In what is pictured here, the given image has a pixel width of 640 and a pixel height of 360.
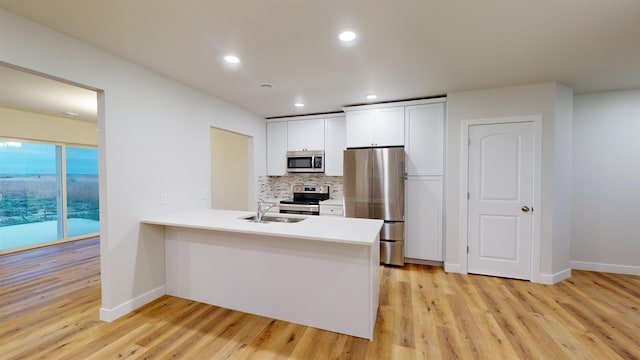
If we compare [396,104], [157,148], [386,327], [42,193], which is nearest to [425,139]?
[396,104]

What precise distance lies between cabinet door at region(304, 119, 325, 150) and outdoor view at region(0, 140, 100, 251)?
4.76 m

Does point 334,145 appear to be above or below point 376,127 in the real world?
below

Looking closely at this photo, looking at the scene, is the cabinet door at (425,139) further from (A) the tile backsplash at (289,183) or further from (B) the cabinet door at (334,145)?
(A) the tile backsplash at (289,183)

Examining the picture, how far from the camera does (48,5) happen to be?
172cm

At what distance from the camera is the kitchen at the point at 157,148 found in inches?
88.5

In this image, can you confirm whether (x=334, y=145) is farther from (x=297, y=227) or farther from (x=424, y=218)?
(x=297, y=227)

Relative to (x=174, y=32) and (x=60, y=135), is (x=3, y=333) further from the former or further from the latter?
(x=60, y=135)

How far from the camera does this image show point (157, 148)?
2.80 metres

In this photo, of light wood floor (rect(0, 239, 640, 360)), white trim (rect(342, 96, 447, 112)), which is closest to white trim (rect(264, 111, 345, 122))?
white trim (rect(342, 96, 447, 112))

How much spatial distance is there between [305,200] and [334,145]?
3.81 feet

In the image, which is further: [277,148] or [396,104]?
[277,148]

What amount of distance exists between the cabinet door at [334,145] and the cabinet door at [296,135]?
0.42 meters

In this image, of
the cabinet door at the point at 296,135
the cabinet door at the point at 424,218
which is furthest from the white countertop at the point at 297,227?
the cabinet door at the point at 296,135

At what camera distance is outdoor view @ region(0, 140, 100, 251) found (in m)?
4.55
